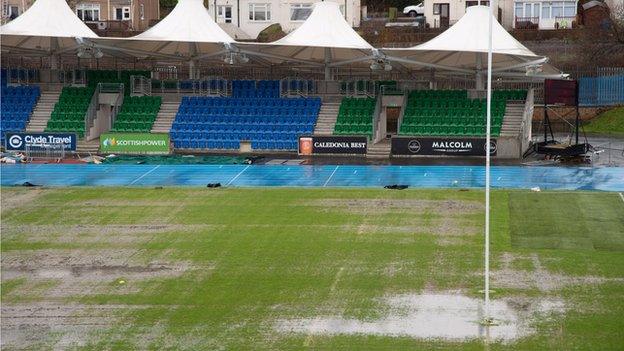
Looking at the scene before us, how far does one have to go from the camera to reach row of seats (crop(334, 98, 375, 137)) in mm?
55062

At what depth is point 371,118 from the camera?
2202 inches

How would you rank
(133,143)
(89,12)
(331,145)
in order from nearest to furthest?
A: (331,145) < (133,143) < (89,12)

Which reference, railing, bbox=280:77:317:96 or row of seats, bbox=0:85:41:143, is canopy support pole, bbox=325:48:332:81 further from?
row of seats, bbox=0:85:41:143

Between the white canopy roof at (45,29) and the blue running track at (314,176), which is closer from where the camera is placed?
the blue running track at (314,176)

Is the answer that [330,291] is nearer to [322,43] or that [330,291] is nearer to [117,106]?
[322,43]

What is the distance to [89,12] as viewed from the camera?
85875 mm

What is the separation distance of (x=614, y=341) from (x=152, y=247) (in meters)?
14.3

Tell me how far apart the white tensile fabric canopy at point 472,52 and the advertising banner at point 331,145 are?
5208 mm

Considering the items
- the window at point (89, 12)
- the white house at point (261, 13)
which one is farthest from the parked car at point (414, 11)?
the window at point (89, 12)

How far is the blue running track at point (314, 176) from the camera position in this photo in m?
44.0

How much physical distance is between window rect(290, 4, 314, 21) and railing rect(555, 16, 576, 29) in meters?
17.0

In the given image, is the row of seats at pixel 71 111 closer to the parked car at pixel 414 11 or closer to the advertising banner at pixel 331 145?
the advertising banner at pixel 331 145

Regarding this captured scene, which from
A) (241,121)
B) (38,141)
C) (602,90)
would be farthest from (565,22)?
(38,141)

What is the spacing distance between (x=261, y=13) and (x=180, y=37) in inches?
1013
